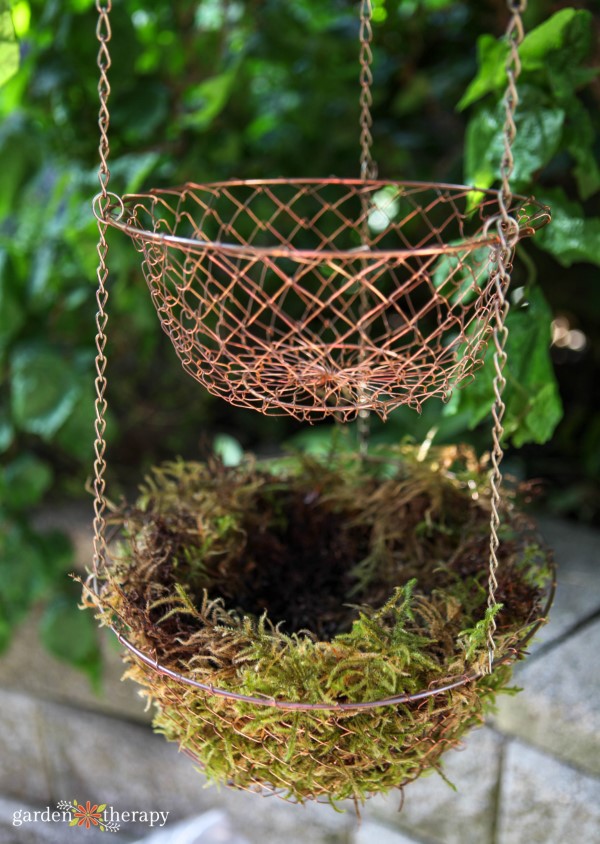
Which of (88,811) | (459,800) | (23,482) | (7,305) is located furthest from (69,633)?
(459,800)

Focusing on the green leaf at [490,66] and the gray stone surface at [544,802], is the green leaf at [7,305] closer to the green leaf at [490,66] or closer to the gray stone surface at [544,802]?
the green leaf at [490,66]

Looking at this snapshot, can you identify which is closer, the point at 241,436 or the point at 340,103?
the point at 340,103

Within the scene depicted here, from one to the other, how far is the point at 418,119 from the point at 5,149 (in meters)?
0.75

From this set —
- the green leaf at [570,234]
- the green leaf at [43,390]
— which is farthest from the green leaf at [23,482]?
the green leaf at [570,234]

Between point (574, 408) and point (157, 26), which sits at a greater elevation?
point (157, 26)

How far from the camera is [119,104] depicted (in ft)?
3.93

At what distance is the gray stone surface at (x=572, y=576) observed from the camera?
110 centimetres

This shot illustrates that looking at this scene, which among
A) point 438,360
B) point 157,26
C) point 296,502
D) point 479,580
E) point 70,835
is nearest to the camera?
point 438,360

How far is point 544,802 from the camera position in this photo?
96 cm

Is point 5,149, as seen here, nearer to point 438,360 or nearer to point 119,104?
point 119,104

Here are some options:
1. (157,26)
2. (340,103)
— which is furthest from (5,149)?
(340,103)

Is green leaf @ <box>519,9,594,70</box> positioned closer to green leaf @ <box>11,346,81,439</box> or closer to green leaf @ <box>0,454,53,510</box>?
green leaf @ <box>11,346,81,439</box>

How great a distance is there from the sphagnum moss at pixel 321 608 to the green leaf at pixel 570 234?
0.21 metres

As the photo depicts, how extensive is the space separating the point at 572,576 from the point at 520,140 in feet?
2.21
